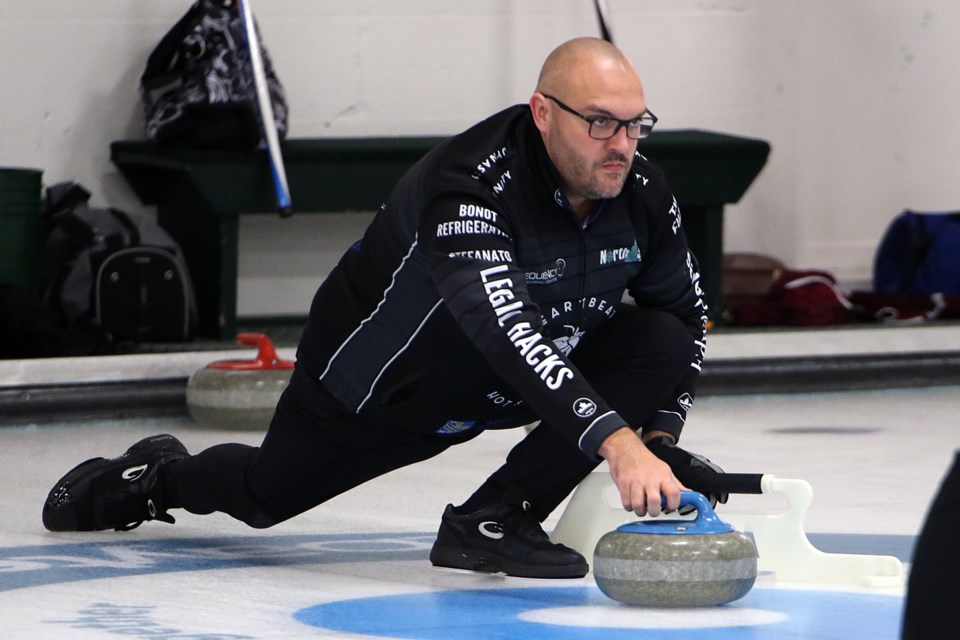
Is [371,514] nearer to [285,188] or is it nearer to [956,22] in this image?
[285,188]

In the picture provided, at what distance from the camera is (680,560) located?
2787 millimetres

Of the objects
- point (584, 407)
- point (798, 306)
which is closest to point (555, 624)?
point (584, 407)

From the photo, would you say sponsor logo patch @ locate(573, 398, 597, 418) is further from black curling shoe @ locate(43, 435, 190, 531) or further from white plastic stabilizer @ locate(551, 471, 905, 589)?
black curling shoe @ locate(43, 435, 190, 531)

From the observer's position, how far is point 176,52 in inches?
249

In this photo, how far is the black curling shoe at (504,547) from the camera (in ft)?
10.3

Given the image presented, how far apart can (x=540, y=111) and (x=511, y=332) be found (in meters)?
0.42

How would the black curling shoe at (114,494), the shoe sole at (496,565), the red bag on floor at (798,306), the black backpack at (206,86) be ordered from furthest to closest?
the red bag on floor at (798,306) < the black backpack at (206,86) < the black curling shoe at (114,494) < the shoe sole at (496,565)

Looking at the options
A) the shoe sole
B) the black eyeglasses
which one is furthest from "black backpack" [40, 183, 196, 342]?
the black eyeglasses

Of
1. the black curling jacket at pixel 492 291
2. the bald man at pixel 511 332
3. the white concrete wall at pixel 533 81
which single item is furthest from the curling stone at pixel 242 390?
the black curling jacket at pixel 492 291

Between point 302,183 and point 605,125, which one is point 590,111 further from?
point 302,183

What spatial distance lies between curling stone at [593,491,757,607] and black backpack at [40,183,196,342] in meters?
3.39

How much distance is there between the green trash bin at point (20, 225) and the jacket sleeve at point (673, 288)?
3.21 metres

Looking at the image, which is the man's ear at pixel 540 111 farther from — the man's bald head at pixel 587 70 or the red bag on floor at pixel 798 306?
the red bag on floor at pixel 798 306

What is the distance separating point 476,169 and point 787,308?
4142 millimetres
